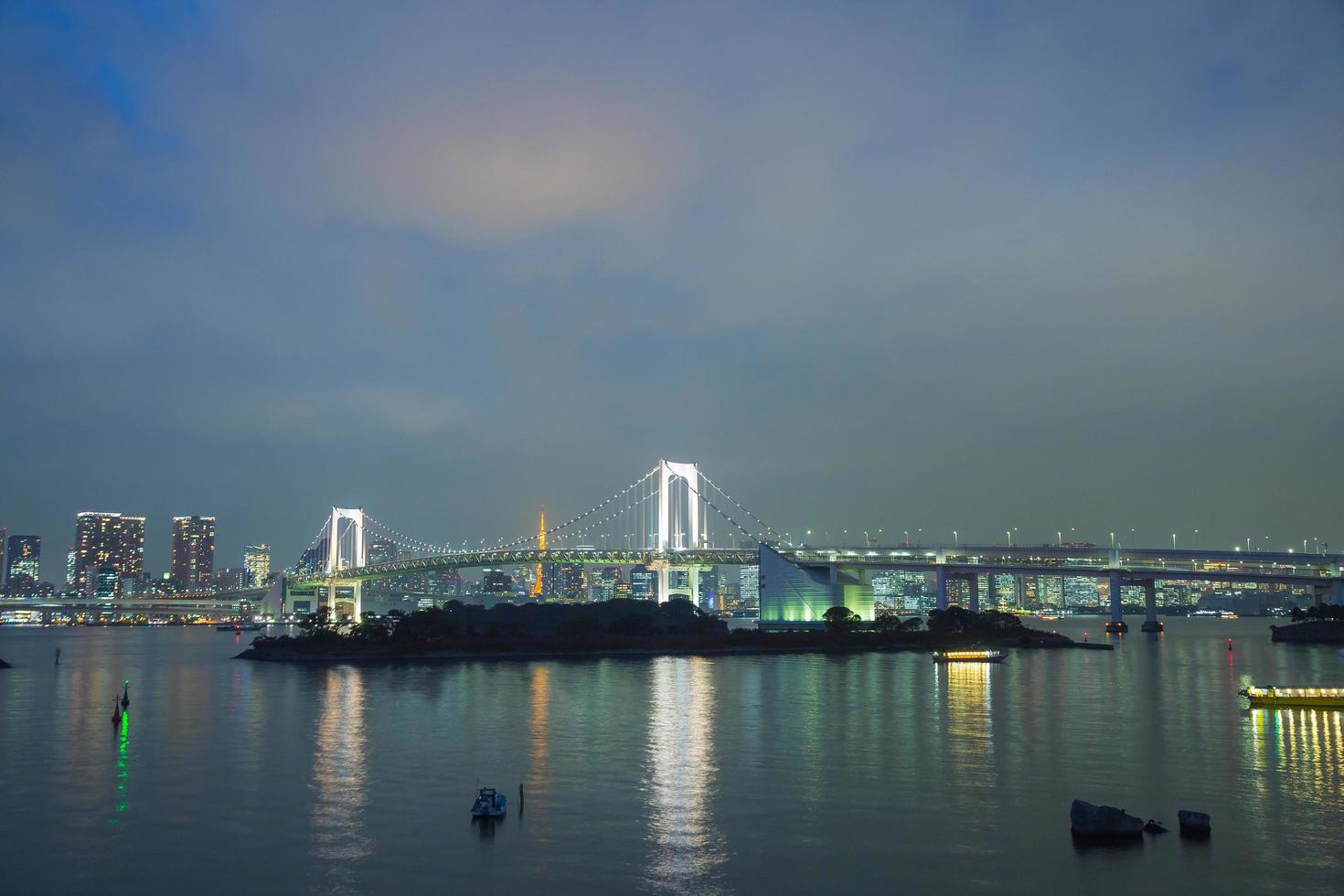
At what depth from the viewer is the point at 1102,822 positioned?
1342 centimetres

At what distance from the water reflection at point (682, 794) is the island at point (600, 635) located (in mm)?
20665

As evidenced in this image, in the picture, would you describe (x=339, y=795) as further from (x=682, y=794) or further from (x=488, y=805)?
(x=682, y=794)

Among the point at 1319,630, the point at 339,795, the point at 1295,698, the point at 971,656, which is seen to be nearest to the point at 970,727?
the point at 1295,698

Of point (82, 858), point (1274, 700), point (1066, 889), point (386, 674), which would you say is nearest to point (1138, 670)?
point (1274, 700)

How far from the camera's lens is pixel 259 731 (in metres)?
23.5

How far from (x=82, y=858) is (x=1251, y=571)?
72.4 meters

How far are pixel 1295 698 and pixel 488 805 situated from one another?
75.7ft

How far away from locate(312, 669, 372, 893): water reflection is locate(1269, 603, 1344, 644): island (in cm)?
5719

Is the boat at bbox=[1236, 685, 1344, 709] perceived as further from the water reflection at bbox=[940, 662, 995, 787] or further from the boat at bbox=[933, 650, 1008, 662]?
the boat at bbox=[933, 650, 1008, 662]

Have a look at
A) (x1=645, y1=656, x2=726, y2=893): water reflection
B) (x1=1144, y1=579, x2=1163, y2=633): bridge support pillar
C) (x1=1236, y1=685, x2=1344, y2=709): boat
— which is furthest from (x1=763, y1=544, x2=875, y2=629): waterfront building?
(x1=1236, y1=685, x2=1344, y2=709): boat

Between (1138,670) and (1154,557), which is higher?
(1154,557)

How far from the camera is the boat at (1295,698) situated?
88.4 feet

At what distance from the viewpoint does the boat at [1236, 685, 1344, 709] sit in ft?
88.4

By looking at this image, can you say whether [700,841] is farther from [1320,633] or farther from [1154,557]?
[1154,557]
